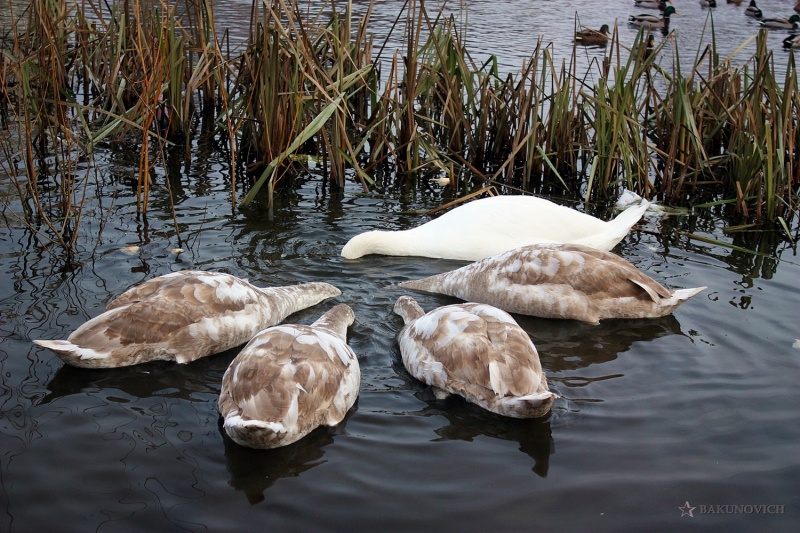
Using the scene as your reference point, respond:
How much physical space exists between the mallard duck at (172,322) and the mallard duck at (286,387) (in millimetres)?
646

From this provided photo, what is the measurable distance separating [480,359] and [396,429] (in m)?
0.76

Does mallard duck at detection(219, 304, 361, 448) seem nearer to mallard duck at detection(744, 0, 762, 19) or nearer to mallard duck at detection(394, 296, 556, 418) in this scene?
mallard duck at detection(394, 296, 556, 418)

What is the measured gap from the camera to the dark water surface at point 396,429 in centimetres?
425

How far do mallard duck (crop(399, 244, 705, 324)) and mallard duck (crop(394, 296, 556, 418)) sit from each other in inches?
41.6

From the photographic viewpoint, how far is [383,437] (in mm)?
4930

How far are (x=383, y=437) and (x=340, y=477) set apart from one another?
1.61 ft

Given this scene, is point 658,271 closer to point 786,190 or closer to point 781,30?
point 786,190

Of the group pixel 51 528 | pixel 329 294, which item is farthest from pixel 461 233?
pixel 51 528

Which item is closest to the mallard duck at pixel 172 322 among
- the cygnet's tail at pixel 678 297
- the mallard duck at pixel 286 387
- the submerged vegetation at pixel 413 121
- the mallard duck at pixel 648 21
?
the mallard duck at pixel 286 387

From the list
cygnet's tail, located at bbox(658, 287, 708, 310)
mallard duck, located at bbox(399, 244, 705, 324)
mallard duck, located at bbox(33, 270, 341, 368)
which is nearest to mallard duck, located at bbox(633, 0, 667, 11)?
mallard duck, located at bbox(399, 244, 705, 324)

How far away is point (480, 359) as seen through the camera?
538 centimetres

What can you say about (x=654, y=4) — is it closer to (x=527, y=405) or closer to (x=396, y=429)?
(x=527, y=405)

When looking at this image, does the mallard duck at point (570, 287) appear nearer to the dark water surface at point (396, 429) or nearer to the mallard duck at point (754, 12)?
the dark water surface at point (396, 429)

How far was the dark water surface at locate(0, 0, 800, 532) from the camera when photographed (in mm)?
4246
